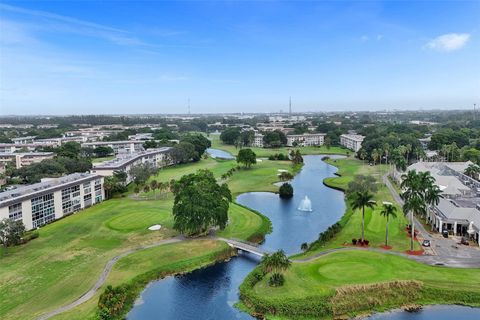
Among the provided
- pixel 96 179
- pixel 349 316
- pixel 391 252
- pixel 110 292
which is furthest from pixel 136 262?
pixel 96 179

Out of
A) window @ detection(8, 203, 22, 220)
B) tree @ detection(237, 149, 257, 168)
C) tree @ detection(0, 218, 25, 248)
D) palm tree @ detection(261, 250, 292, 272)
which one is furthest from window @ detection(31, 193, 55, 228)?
tree @ detection(237, 149, 257, 168)

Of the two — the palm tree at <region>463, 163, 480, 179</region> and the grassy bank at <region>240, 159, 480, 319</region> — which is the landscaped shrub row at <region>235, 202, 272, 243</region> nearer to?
the grassy bank at <region>240, 159, 480, 319</region>

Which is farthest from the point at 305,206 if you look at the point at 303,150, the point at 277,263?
the point at 303,150

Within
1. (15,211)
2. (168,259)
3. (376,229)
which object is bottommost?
(168,259)

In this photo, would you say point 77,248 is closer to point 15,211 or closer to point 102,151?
point 15,211

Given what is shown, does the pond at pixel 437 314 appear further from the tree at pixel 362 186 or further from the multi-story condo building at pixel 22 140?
the multi-story condo building at pixel 22 140
